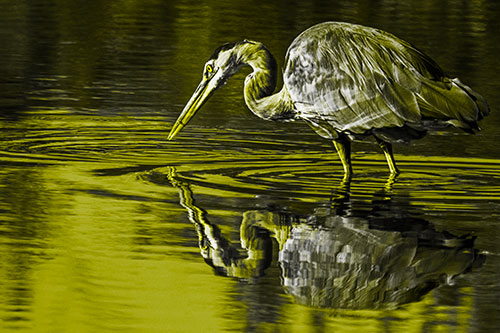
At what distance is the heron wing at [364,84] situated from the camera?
10.9 m

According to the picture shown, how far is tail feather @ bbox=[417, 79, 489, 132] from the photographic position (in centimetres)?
1080

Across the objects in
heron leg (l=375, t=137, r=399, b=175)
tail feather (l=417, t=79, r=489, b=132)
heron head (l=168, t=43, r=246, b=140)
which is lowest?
heron leg (l=375, t=137, r=399, b=175)

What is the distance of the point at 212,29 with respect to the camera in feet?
83.0

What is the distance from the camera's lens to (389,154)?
1173cm

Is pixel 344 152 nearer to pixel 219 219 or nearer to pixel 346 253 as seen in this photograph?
pixel 219 219

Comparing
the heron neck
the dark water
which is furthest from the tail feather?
the heron neck

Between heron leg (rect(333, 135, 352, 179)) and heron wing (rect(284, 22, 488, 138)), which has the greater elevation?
heron wing (rect(284, 22, 488, 138))

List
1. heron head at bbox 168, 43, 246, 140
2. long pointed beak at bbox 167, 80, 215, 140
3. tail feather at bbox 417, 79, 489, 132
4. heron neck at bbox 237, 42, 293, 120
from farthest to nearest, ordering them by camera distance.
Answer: long pointed beak at bbox 167, 80, 215, 140 < heron head at bbox 168, 43, 246, 140 < heron neck at bbox 237, 42, 293, 120 < tail feather at bbox 417, 79, 489, 132

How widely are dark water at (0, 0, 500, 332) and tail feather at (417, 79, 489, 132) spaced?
0.59 meters

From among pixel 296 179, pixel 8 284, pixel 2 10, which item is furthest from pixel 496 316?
pixel 2 10

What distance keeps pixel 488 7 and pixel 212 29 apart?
357 inches

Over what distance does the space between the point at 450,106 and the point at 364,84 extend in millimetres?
720

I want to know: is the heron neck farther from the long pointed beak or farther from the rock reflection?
the rock reflection

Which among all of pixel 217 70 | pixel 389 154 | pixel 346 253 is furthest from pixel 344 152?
pixel 346 253
